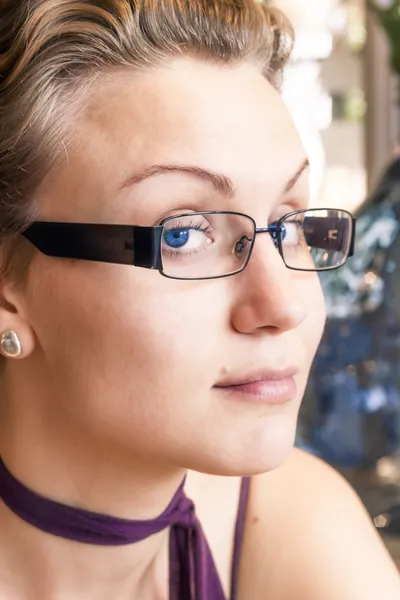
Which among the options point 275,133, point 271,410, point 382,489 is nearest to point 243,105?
point 275,133

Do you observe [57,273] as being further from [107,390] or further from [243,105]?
[243,105]

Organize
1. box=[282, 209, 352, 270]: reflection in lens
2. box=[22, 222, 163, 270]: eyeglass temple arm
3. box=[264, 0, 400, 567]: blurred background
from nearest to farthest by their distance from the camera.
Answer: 1. box=[22, 222, 163, 270]: eyeglass temple arm
2. box=[282, 209, 352, 270]: reflection in lens
3. box=[264, 0, 400, 567]: blurred background

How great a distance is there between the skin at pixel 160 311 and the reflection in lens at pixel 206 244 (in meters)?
0.01

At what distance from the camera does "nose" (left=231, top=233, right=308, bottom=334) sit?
878 millimetres

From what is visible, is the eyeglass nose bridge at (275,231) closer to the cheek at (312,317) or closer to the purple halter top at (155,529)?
the cheek at (312,317)

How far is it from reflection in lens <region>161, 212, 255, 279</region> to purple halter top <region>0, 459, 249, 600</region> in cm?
37

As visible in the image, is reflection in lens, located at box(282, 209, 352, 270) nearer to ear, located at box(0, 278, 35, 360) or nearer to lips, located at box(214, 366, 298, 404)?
lips, located at box(214, 366, 298, 404)

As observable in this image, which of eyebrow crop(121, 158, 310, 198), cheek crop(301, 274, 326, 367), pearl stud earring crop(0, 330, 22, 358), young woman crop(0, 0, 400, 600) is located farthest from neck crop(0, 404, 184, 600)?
eyebrow crop(121, 158, 310, 198)

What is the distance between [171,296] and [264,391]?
16 cm

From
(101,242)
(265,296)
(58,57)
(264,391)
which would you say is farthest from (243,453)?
(58,57)

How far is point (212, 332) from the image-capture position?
0.88 meters

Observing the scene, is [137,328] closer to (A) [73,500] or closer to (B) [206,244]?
(B) [206,244]

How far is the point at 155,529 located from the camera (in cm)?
106

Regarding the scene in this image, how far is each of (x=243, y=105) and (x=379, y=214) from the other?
0.72 meters
